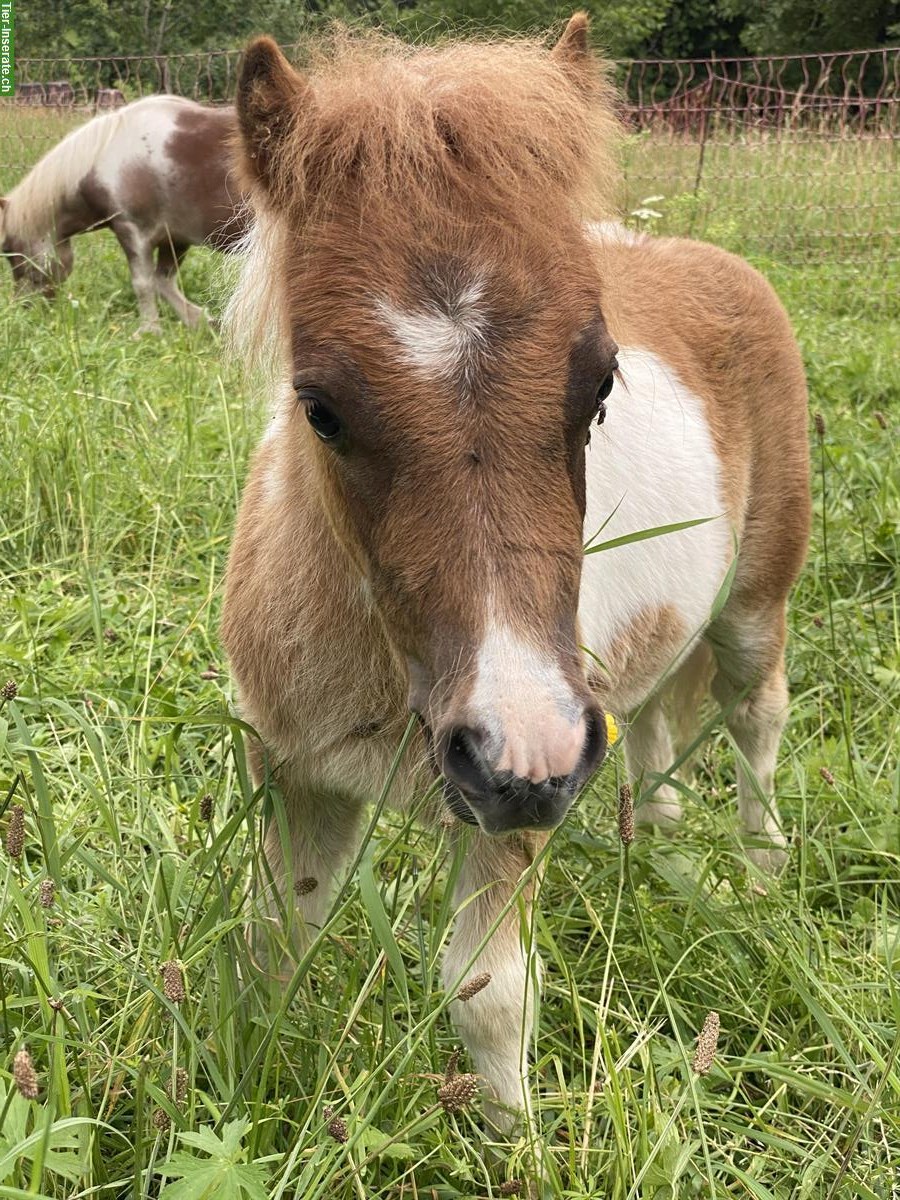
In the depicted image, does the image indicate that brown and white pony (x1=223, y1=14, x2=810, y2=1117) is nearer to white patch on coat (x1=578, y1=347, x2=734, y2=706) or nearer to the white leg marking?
white patch on coat (x1=578, y1=347, x2=734, y2=706)

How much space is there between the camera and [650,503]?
110 inches

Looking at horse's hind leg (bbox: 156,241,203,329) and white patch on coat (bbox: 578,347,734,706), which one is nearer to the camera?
white patch on coat (bbox: 578,347,734,706)

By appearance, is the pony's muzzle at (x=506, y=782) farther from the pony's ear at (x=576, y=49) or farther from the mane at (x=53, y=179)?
the mane at (x=53, y=179)

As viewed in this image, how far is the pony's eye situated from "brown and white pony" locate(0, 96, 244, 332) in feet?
21.6

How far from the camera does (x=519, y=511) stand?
5.30 ft

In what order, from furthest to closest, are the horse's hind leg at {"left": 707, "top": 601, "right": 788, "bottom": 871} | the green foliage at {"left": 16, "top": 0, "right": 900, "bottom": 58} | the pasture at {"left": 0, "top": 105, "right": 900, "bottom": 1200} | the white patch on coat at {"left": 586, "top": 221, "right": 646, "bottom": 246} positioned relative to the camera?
the green foliage at {"left": 16, "top": 0, "right": 900, "bottom": 58} < the horse's hind leg at {"left": 707, "top": 601, "right": 788, "bottom": 871} < the white patch on coat at {"left": 586, "top": 221, "right": 646, "bottom": 246} < the pasture at {"left": 0, "top": 105, "right": 900, "bottom": 1200}

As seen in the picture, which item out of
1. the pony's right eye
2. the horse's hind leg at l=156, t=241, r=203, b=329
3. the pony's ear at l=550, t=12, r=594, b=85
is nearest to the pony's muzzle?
the pony's right eye

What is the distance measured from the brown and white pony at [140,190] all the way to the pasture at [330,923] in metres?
2.54

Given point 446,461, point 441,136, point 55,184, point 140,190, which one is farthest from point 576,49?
point 55,184

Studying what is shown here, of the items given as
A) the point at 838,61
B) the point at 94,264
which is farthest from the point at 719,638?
the point at 838,61

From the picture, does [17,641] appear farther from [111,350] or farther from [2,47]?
[2,47]

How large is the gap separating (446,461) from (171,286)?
7.07 m

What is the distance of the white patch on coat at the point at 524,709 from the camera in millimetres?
1455

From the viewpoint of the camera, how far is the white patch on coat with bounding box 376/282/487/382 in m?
1.61
